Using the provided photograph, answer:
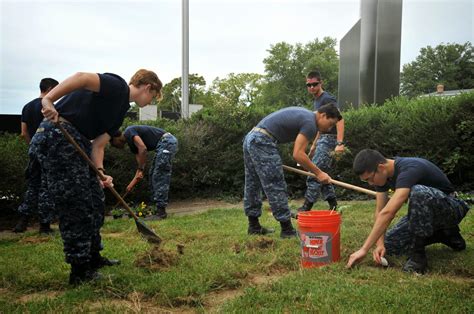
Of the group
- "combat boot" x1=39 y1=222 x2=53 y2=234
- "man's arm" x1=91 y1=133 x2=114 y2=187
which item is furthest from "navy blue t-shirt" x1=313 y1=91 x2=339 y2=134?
"combat boot" x1=39 y1=222 x2=53 y2=234

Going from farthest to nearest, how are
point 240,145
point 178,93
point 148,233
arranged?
point 178,93 → point 240,145 → point 148,233

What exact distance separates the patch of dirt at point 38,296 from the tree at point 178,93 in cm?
5283

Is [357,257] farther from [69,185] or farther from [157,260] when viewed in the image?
[69,185]

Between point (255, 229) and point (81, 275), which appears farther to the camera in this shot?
point (255, 229)

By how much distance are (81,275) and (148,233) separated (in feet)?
3.72

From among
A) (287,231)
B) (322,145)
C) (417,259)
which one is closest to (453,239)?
(417,259)

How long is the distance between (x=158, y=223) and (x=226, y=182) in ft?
10.5

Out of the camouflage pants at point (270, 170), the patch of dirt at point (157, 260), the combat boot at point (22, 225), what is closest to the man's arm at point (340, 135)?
the camouflage pants at point (270, 170)

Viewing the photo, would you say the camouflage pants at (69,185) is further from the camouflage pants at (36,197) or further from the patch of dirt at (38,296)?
the camouflage pants at (36,197)

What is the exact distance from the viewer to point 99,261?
13.1ft

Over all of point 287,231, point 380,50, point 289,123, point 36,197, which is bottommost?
point 287,231

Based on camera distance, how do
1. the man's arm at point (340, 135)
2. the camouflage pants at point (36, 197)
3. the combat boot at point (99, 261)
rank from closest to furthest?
the combat boot at point (99, 261), the camouflage pants at point (36, 197), the man's arm at point (340, 135)

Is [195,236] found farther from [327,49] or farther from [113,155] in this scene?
[327,49]

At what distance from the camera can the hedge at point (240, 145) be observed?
7629mm
